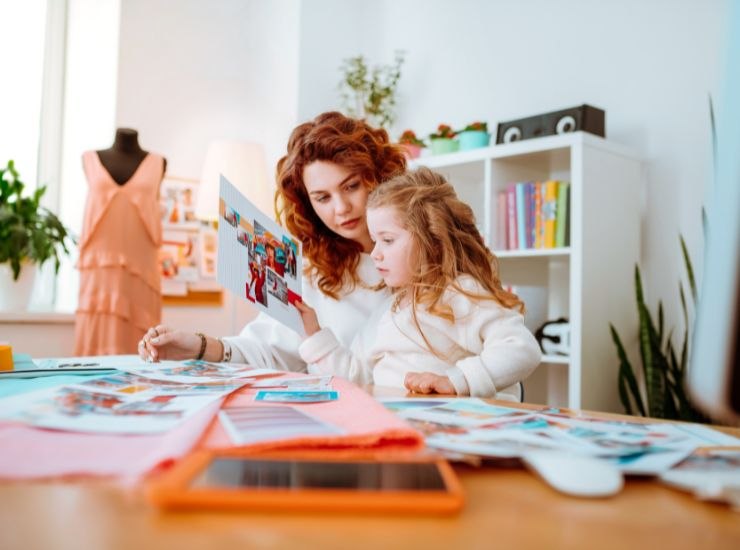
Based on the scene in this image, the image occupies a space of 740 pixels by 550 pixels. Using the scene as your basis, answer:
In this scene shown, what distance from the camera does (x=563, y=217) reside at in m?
2.64

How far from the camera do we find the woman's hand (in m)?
1.41

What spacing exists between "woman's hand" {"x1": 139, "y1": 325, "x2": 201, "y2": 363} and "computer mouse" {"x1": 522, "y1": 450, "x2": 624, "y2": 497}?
100 centimetres

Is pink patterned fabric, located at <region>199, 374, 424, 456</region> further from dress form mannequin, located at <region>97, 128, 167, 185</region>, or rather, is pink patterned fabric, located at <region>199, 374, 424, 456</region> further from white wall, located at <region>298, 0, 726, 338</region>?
dress form mannequin, located at <region>97, 128, 167, 185</region>

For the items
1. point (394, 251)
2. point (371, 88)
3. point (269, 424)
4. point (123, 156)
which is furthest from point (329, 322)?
point (371, 88)

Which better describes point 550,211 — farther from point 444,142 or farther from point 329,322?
point 329,322

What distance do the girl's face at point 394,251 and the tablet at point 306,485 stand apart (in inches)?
37.6

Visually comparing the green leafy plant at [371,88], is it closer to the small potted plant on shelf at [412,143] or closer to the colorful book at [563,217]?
the small potted plant on shelf at [412,143]

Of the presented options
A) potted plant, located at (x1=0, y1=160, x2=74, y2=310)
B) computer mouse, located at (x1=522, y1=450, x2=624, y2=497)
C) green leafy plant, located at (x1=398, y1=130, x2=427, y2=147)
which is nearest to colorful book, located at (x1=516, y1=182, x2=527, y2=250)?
green leafy plant, located at (x1=398, y1=130, x2=427, y2=147)

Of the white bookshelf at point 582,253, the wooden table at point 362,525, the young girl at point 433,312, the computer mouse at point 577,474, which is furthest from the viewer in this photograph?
the white bookshelf at point 582,253

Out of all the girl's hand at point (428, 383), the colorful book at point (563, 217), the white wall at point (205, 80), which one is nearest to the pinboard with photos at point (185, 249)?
the white wall at point (205, 80)

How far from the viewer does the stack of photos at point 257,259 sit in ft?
4.05

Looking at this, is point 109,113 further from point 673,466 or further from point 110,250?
point 673,466

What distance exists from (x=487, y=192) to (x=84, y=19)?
2445 millimetres

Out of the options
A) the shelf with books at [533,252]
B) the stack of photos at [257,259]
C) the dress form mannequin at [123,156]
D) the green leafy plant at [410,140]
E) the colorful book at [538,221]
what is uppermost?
the green leafy plant at [410,140]
